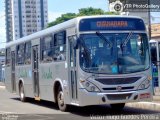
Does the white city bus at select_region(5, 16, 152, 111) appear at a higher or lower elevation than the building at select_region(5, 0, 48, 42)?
lower

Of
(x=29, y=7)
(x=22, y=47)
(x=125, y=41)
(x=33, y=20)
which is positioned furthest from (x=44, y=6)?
(x=125, y=41)

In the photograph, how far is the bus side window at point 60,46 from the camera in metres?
16.0

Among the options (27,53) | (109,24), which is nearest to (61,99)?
(109,24)

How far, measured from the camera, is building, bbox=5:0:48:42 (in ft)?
187

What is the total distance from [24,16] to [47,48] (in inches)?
1758

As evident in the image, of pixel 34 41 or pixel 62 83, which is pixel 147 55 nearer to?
pixel 62 83

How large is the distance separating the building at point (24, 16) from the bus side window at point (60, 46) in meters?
39.0

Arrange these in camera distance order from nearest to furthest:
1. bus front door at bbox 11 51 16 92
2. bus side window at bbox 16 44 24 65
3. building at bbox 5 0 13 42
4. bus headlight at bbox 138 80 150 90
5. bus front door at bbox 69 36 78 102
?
bus headlight at bbox 138 80 150 90 < bus front door at bbox 69 36 78 102 < bus side window at bbox 16 44 24 65 < bus front door at bbox 11 51 16 92 < building at bbox 5 0 13 42

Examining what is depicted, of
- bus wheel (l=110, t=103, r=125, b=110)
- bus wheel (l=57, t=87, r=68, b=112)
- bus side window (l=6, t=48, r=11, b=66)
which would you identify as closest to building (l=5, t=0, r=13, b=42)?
bus side window (l=6, t=48, r=11, b=66)

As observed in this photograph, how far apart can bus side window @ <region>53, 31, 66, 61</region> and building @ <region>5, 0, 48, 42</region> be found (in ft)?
128

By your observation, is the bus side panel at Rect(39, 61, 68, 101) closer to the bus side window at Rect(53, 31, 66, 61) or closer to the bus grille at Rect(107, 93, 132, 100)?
the bus side window at Rect(53, 31, 66, 61)

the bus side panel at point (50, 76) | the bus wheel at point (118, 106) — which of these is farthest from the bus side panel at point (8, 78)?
the bus wheel at point (118, 106)

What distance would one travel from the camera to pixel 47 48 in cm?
1784

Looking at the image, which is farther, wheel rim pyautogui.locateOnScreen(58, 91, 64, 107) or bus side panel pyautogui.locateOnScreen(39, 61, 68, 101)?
wheel rim pyautogui.locateOnScreen(58, 91, 64, 107)
